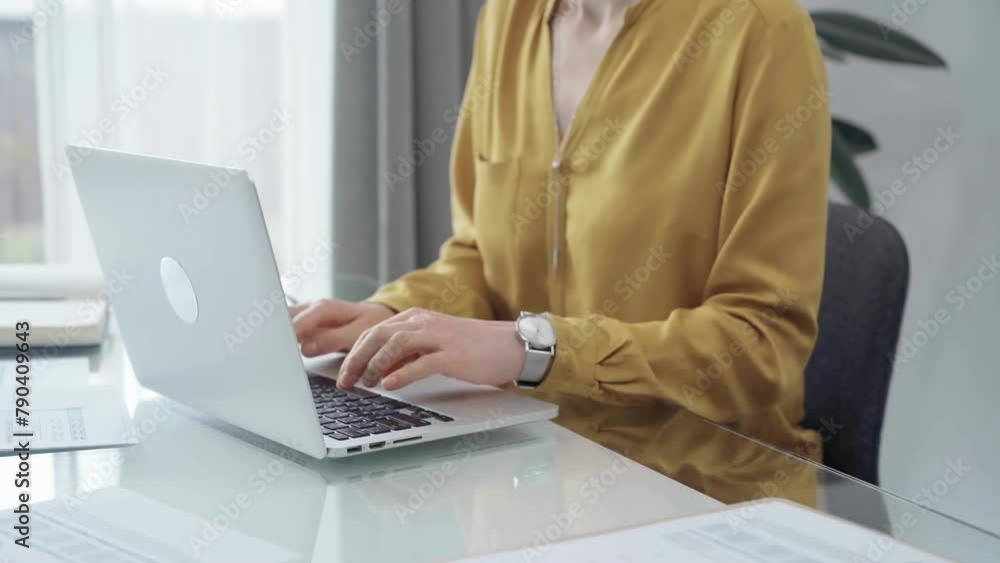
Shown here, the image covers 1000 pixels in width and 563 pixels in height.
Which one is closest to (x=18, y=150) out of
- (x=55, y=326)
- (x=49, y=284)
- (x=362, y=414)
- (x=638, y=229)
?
(x=49, y=284)

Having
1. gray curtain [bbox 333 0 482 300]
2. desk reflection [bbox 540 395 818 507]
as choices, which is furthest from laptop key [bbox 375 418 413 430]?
gray curtain [bbox 333 0 482 300]

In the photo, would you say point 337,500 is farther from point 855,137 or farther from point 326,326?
point 855,137

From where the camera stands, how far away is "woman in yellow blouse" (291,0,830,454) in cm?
97

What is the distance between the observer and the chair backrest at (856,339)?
45.2 inches

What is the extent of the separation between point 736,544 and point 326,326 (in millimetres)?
555

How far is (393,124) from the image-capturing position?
218 cm

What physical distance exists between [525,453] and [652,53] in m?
0.57

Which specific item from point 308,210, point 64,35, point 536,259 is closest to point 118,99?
point 64,35

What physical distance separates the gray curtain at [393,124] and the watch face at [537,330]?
4.12ft

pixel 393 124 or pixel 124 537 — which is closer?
pixel 124 537

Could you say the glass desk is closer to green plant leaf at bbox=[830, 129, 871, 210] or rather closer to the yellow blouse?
the yellow blouse

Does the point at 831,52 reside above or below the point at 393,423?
above

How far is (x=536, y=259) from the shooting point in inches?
50.6

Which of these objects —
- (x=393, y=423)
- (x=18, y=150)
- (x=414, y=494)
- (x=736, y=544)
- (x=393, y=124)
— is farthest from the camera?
(x=393, y=124)
